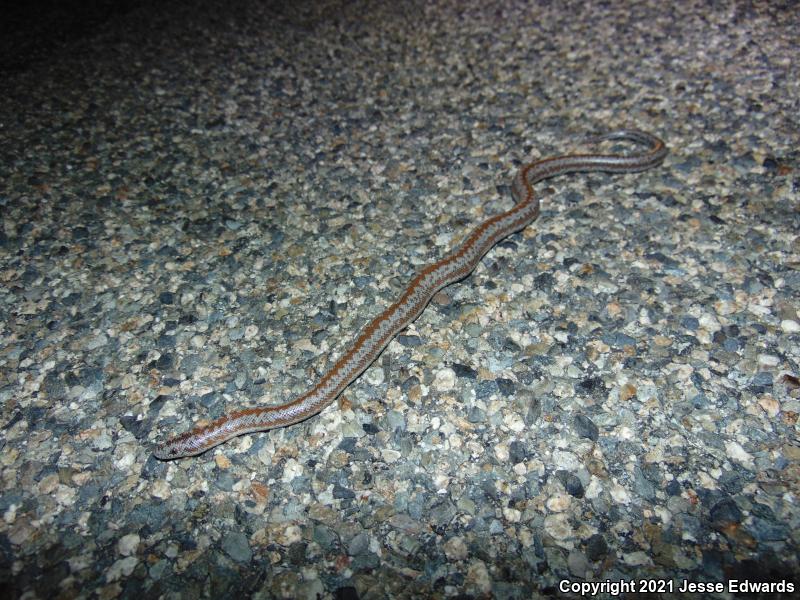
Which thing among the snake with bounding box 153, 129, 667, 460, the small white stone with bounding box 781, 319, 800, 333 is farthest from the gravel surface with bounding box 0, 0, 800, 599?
the snake with bounding box 153, 129, 667, 460

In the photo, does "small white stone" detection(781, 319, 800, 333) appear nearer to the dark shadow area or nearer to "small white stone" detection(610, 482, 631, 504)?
"small white stone" detection(610, 482, 631, 504)

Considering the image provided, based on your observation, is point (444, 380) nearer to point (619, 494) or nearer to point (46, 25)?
point (619, 494)

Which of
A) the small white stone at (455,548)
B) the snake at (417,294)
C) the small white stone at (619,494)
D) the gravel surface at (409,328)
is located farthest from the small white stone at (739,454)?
the snake at (417,294)

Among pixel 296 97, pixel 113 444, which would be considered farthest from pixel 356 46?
pixel 113 444

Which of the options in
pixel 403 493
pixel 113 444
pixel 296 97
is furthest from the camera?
pixel 296 97

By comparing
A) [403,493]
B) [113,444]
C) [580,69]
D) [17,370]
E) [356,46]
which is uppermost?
[356,46]

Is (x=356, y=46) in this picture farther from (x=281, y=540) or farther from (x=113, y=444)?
(x=281, y=540)
